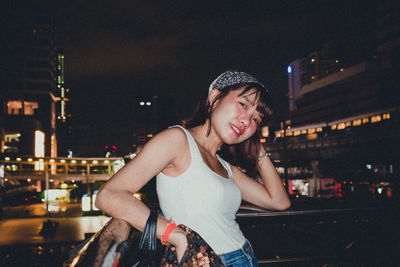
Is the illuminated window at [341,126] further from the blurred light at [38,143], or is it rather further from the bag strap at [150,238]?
the bag strap at [150,238]

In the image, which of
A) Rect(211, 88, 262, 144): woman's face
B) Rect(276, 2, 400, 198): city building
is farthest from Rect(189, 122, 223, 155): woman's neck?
Rect(276, 2, 400, 198): city building

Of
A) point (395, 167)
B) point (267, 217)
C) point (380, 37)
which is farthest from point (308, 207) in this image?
point (380, 37)

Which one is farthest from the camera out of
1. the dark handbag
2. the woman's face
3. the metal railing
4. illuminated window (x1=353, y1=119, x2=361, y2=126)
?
illuminated window (x1=353, y1=119, x2=361, y2=126)

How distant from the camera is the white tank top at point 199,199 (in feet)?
5.98

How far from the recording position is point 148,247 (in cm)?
140

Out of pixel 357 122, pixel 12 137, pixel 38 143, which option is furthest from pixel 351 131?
pixel 12 137

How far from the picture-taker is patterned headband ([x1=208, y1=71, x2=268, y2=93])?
7.04 ft

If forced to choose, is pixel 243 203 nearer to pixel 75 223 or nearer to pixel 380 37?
pixel 75 223

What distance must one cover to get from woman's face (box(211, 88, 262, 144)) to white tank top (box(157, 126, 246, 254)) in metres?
0.32

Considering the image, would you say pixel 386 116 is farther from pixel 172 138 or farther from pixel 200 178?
pixel 172 138

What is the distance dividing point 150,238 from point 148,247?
0.04 meters

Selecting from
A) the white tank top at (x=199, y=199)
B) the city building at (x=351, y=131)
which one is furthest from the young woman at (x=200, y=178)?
the city building at (x=351, y=131)

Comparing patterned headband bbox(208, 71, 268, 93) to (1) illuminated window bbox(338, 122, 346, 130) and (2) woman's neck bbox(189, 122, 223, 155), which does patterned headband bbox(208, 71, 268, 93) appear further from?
(1) illuminated window bbox(338, 122, 346, 130)

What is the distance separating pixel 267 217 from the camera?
8.21 feet
